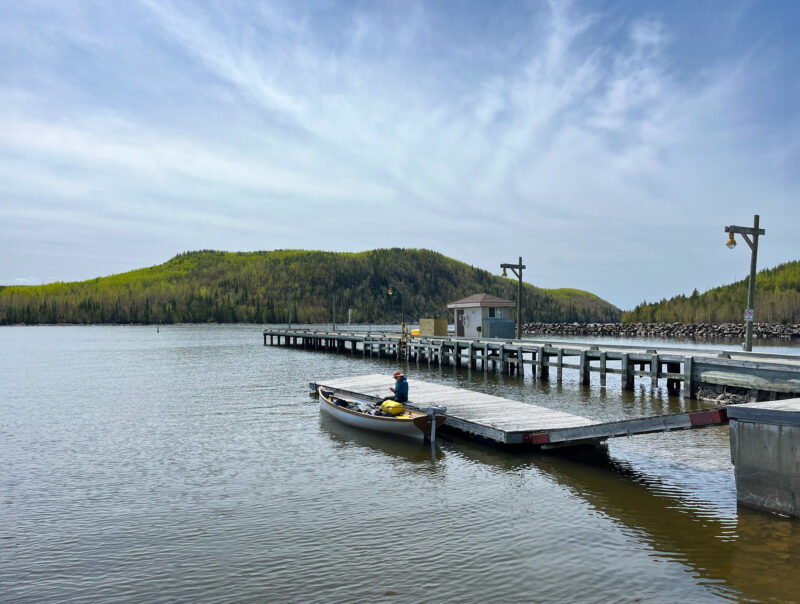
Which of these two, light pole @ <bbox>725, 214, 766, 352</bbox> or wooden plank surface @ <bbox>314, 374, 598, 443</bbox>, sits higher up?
light pole @ <bbox>725, 214, 766, 352</bbox>

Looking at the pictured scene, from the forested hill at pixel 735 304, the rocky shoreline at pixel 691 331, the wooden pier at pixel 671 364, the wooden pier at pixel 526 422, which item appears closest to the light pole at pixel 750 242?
the wooden pier at pixel 671 364

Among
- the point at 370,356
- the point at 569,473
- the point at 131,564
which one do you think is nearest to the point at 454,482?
the point at 569,473

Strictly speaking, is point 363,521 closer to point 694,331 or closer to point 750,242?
point 750,242

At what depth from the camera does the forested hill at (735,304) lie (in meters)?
106

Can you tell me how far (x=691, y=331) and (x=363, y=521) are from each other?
105 metres

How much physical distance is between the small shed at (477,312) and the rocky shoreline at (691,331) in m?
56.6

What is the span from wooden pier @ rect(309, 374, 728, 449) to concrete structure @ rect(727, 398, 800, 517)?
1.31 m

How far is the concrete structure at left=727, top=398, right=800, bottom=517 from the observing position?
10805 millimetres

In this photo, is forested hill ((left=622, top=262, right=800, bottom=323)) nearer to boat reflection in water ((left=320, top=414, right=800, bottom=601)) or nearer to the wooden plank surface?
the wooden plank surface

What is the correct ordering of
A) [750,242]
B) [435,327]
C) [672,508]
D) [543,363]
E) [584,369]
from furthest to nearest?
[435,327] → [543,363] → [584,369] → [750,242] → [672,508]

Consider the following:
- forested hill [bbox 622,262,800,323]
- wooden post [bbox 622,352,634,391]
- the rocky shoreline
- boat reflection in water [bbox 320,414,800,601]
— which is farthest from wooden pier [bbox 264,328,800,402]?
forested hill [bbox 622,262,800,323]

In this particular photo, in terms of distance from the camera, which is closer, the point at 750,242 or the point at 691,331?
the point at 750,242

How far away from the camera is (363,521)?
11.9 m

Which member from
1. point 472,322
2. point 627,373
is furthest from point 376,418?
point 472,322
